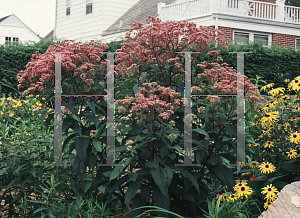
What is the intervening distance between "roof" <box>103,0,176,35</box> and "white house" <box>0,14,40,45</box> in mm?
14075

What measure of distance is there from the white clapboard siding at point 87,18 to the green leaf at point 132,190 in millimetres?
13652

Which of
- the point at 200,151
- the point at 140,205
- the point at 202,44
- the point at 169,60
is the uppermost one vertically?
the point at 202,44

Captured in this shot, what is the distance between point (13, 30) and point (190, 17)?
63.6 ft

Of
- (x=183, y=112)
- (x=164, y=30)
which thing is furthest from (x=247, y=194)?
(x=164, y=30)

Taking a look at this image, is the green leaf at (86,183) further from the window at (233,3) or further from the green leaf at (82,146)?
the window at (233,3)

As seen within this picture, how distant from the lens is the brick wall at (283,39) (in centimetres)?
1389

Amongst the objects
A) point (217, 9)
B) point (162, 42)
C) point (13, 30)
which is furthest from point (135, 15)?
point (13, 30)

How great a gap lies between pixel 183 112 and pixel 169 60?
1.42ft

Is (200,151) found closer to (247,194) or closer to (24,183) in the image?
(247,194)

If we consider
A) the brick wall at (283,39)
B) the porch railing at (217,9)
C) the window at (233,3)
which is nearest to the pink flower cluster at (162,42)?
the porch railing at (217,9)

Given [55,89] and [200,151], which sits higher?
[55,89]

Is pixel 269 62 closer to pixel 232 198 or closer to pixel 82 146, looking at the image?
pixel 232 198

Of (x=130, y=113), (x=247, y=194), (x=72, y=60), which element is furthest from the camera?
(x=72, y=60)

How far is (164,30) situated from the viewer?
2514 millimetres
